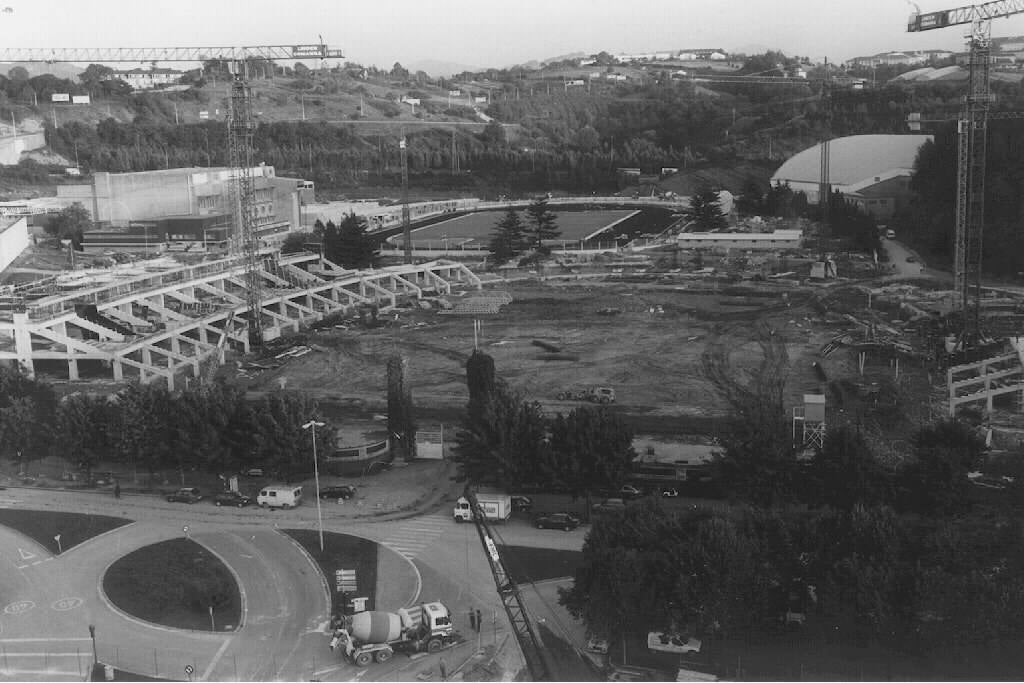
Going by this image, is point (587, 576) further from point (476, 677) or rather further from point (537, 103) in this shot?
point (537, 103)

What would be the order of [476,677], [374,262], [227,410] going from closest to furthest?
[476,677], [227,410], [374,262]

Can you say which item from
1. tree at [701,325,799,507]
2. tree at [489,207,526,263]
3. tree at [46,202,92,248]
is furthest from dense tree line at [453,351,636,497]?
tree at [46,202,92,248]

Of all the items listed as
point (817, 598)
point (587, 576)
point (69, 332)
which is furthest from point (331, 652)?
point (69, 332)

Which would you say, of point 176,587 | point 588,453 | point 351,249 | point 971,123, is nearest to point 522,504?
point 588,453

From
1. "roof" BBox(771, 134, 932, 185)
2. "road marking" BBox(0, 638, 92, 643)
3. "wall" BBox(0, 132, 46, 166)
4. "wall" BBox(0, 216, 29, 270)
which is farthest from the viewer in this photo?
"wall" BBox(0, 132, 46, 166)

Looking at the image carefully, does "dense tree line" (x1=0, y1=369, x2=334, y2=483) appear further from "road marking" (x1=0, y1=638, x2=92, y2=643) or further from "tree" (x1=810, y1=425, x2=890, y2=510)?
"tree" (x1=810, y1=425, x2=890, y2=510)

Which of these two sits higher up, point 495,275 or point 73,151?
point 73,151

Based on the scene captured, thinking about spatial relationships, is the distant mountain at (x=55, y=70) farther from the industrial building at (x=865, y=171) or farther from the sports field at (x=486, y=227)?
the industrial building at (x=865, y=171)

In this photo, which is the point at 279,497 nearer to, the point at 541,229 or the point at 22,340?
the point at 22,340
